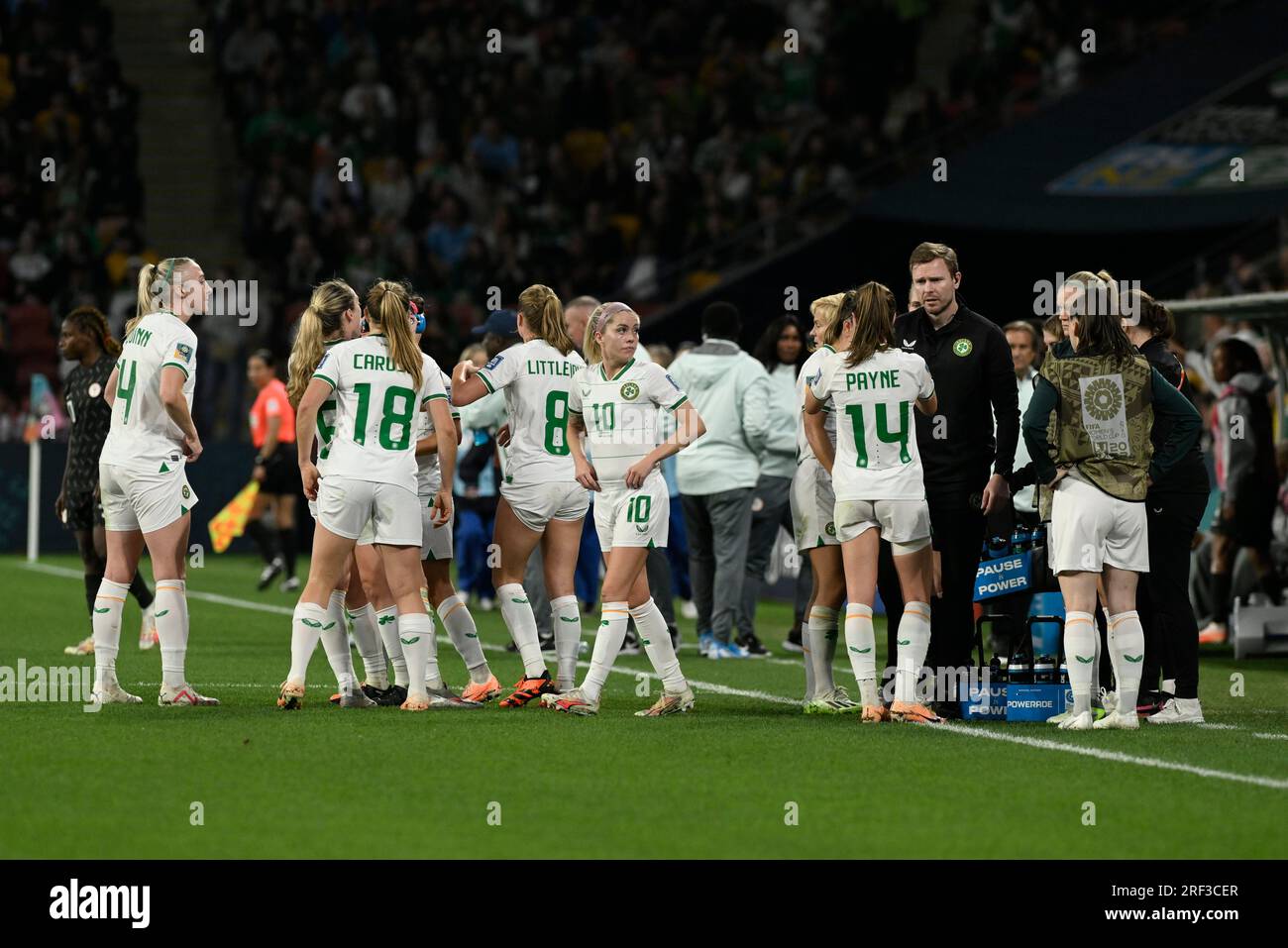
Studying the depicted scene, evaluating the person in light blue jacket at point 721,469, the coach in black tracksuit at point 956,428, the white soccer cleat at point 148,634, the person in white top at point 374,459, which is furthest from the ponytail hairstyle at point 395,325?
the white soccer cleat at point 148,634

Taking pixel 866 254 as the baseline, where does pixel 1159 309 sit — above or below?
below

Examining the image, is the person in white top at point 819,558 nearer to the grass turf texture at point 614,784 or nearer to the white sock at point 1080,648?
the grass turf texture at point 614,784

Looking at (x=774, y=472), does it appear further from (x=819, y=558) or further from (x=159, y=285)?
(x=159, y=285)

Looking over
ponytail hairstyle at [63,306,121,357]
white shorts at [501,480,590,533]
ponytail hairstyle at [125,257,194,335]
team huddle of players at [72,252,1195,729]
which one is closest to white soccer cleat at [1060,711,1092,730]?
team huddle of players at [72,252,1195,729]

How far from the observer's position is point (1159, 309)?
402 inches

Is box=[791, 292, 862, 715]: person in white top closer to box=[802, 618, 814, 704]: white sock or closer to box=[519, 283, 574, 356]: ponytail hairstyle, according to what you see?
box=[802, 618, 814, 704]: white sock

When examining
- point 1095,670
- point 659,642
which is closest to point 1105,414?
point 1095,670

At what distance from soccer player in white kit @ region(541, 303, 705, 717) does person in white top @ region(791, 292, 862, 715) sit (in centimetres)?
67

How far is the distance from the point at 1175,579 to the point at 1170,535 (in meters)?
0.23

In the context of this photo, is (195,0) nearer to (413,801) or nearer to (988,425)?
(988,425)

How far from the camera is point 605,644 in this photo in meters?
9.78

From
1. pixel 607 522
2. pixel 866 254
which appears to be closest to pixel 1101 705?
pixel 607 522

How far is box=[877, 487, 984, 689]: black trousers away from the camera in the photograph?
9766 millimetres
